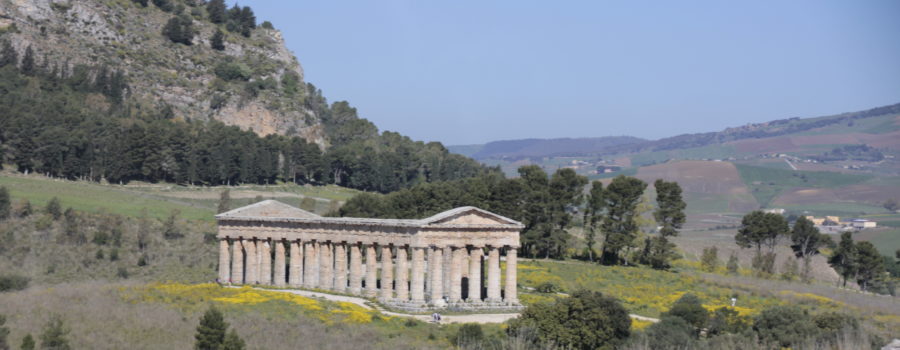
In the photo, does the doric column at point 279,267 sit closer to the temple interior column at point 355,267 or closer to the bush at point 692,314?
the temple interior column at point 355,267

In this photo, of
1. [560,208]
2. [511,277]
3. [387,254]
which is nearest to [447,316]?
[511,277]

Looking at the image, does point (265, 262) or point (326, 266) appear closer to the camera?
point (326, 266)

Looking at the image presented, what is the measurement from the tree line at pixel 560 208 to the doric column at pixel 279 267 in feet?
79.5

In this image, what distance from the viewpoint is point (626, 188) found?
111 metres

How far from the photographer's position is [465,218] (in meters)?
76.9

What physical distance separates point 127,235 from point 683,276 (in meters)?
54.6

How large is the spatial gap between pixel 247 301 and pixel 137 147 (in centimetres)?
7921

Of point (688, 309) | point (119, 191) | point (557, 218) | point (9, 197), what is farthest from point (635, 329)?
point (119, 191)

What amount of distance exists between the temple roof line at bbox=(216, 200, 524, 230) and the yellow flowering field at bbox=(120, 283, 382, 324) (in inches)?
290

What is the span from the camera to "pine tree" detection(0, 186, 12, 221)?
107 meters

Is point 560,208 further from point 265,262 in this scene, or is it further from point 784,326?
point 784,326

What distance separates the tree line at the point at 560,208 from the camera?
10969 centimetres

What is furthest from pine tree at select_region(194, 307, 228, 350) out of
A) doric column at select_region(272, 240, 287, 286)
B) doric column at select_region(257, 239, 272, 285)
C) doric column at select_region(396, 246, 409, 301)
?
doric column at select_region(257, 239, 272, 285)

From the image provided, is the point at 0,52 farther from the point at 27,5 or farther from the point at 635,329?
the point at 635,329
